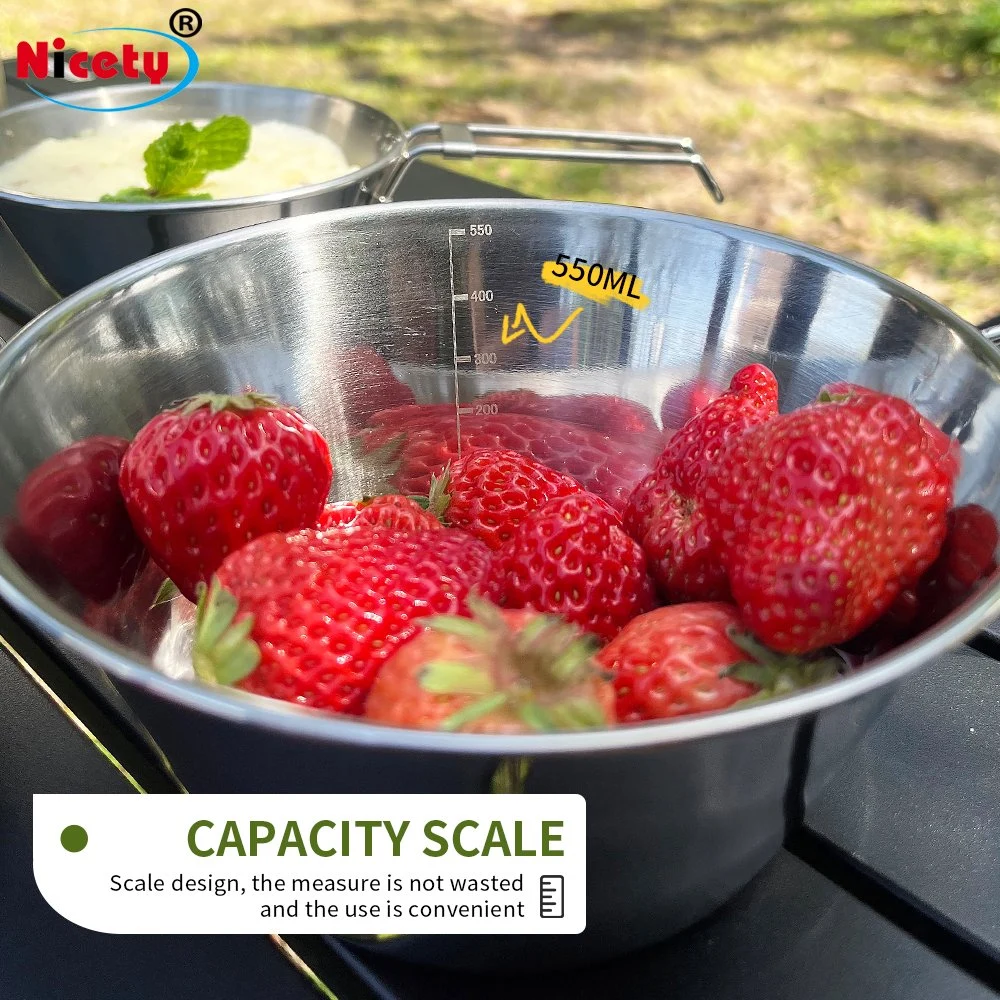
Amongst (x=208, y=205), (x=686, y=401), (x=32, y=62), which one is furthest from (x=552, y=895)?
(x=32, y=62)

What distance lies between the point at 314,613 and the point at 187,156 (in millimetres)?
606

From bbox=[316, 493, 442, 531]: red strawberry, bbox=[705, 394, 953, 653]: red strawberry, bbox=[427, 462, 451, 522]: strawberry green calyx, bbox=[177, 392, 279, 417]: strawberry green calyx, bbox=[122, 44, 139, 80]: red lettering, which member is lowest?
bbox=[122, 44, 139, 80]: red lettering

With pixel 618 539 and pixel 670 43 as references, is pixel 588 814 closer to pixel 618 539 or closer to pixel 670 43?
pixel 618 539

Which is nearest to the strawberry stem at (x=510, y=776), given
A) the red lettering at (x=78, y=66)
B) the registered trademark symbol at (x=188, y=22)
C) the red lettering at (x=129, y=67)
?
the red lettering at (x=78, y=66)

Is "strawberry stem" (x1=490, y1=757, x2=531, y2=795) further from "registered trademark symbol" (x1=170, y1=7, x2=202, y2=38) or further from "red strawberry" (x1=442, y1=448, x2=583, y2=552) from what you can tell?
"registered trademark symbol" (x1=170, y1=7, x2=202, y2=38)

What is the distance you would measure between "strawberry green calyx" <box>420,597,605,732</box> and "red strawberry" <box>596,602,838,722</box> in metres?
0.03

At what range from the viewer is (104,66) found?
1.60 m

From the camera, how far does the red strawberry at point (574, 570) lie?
19.2 inches

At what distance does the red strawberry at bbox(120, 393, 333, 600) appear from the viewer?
1.62ft

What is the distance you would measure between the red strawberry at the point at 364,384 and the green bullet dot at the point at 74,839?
31cm

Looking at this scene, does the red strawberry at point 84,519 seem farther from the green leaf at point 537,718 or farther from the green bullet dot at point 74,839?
the green leaf at point 537,718

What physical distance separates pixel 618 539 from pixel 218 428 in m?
0.19

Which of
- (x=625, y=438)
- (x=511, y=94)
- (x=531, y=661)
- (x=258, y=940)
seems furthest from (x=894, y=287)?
(x=511, y=94)

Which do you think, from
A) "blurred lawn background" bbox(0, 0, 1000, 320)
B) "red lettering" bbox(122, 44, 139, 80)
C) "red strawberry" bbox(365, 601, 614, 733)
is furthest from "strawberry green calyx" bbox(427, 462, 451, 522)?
"blurred lawn background" bbox(0, 0, 1000, 320)
